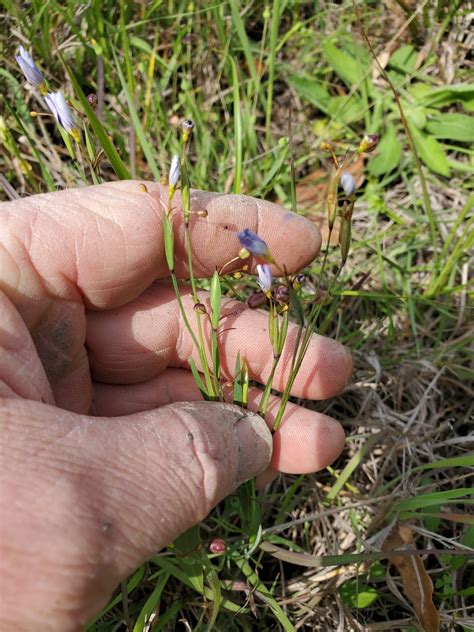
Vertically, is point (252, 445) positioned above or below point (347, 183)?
below

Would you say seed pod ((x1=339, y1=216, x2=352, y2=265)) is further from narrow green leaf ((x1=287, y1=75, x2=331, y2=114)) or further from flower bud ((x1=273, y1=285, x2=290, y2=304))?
narrow green leaf ((x1=287, y1=75, x2=331, y2=114))

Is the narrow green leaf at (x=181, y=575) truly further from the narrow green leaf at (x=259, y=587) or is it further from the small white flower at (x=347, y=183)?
the small white flower at (x=347, y=183)

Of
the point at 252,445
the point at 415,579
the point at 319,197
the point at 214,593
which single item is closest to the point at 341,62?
the point at 319,197

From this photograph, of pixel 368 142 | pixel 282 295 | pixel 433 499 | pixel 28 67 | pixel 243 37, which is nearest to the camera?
pixel 368 142

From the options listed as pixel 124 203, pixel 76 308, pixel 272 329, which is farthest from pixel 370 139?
pixel 76 308

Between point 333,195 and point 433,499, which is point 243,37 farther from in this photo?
point 433,499

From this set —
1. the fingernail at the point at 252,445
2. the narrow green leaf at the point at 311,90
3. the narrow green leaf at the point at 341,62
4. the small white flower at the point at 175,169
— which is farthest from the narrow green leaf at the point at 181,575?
the narrow green leaf at the point at 341,62

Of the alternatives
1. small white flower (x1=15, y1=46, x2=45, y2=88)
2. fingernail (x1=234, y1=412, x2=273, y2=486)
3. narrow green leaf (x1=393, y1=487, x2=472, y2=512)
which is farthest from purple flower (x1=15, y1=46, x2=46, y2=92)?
narrow green leaf (x1=393, y1=487, x2=472, y2=512)
